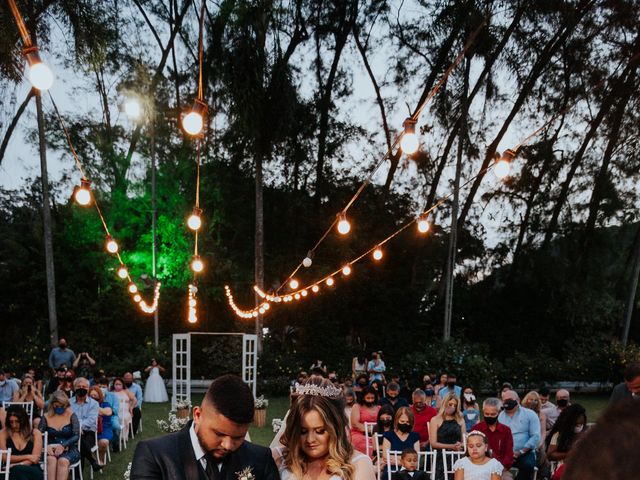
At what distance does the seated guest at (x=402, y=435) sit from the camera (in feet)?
25.1

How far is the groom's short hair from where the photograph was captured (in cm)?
209

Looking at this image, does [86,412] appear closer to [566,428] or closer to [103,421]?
[103,421]

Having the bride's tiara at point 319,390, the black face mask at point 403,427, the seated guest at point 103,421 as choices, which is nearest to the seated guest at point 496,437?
the black face mask at point 403,427

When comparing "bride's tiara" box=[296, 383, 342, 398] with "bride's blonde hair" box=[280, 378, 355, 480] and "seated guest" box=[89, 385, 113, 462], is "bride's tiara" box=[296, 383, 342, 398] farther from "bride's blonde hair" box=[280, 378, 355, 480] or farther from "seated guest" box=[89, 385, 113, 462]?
"seated guest" box=[89, 385, 113, 462]

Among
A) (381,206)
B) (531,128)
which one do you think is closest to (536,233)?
(531,128)

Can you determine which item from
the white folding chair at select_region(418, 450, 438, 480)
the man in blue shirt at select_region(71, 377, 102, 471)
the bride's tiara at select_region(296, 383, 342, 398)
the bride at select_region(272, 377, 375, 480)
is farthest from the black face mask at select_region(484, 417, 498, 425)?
the man in blue shirt at select_region(71, 377, 102, 471)

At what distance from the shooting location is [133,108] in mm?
24797

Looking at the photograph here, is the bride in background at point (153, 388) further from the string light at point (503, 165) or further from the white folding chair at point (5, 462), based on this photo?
the string light at point (503, 165)

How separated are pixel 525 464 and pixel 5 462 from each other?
5.50 meters

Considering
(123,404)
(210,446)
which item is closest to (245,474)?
(210,446)

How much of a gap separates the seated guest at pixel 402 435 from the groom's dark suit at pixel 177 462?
18.5ft

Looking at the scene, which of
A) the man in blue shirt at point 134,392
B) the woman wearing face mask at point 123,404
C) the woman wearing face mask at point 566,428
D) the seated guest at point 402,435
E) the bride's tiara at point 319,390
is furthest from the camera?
the man in blue shirt at point 134,392

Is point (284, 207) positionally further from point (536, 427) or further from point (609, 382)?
point (536, 427)

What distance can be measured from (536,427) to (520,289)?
805 inches
